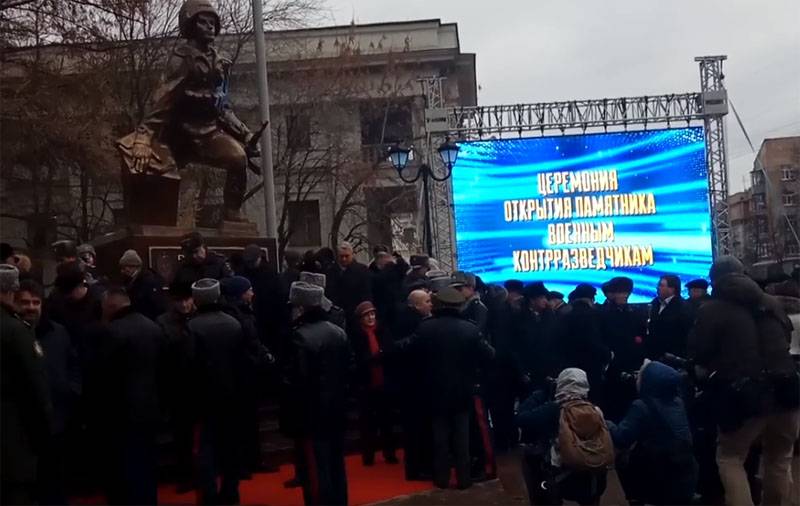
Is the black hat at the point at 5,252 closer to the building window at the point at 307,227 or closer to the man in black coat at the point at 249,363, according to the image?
the man in black coat at the point at 249,363

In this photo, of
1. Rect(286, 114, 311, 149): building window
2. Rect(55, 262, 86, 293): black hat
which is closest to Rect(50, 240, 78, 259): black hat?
Rect(55, 262, 86, 293): black hat

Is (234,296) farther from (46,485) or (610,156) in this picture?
(610,156)

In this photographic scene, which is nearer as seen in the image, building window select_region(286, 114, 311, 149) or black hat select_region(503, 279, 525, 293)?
black hat select_region(503, 279, 525, 293)

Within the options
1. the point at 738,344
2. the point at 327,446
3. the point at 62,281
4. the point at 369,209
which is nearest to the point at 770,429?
the point at 738,344

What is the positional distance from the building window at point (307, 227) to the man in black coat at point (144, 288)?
73.5 ft

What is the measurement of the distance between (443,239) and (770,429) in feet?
47.1

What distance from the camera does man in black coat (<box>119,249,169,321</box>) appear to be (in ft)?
24.5

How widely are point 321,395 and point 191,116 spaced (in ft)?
15.8

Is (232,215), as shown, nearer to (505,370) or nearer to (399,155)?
(505,370)

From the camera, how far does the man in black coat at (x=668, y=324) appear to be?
9.05 meters

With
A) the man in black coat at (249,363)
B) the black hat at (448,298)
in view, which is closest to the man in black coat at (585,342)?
the black hat at (448,298)

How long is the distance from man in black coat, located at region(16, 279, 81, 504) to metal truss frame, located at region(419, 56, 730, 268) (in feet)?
46.9

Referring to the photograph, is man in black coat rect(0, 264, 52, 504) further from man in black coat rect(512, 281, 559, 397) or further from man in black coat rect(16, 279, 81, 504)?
man in black coat rect(512, 281, 559, 397)

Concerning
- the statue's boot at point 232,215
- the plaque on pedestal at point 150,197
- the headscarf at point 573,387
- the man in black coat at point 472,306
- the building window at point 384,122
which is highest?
the building window at point 384,122
